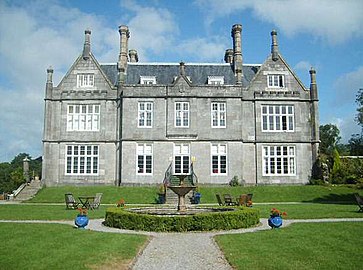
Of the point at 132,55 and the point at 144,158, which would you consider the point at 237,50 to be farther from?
the point at 144,158

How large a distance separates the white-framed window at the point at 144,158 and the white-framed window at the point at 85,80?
25.9 feet

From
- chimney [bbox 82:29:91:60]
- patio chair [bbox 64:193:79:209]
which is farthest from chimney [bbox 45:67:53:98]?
patio chair [bbox 64:193:79:209]

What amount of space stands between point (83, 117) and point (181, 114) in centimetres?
935

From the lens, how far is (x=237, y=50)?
3931 cm

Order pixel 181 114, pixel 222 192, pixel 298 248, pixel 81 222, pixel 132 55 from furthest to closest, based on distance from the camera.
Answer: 1. pixel 132 55
2. pixel 181 114
3. pixel 222 192
4. pixel 81 222
5. pixel 298 248

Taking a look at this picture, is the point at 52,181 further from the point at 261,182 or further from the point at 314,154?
the point at 314,154

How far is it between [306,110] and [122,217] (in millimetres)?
26367

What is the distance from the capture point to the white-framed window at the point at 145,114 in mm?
36125

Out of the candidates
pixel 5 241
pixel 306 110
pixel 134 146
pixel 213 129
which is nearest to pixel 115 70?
pixel 134 146

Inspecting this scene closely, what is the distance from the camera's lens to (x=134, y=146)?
1404 inches

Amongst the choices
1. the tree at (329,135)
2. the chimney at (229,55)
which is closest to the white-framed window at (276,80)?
the chimney at (229,55)

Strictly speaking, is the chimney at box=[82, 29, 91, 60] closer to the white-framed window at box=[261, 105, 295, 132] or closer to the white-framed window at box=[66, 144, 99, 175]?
the white-framed window at box=[66, 144, 99, 175]

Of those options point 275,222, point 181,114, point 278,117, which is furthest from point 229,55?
point 275,222

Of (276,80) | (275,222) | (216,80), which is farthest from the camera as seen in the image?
(216,80)
